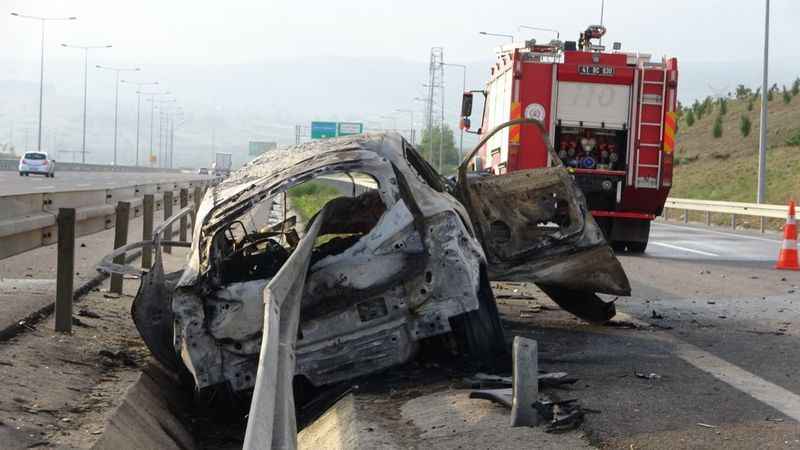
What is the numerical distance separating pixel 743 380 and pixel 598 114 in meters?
11.8

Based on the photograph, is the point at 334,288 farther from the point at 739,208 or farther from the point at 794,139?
the point at 794,139

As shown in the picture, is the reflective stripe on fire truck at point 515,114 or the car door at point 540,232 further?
the reflective stripe on fire truck at point 515,114

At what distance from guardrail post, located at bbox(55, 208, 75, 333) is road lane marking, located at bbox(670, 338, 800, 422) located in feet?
14.3

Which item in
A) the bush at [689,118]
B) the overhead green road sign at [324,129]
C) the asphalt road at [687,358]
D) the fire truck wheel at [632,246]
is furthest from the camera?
the overhead green road sign at [324,129]

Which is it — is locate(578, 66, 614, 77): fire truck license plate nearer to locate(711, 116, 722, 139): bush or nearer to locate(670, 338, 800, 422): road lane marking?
locate(670, 338, 800, 422): road lane marking

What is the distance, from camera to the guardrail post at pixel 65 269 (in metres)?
8.80

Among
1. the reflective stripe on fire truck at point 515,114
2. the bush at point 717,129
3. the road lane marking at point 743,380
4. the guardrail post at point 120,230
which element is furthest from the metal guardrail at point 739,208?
the bush at point 717,129

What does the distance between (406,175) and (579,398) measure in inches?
71.4

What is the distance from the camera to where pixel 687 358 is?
8.60 m

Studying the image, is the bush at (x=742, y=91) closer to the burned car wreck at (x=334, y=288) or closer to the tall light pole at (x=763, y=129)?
the tall light pole at (x=763, y=129)

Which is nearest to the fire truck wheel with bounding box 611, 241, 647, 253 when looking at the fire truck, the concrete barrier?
the fire truck

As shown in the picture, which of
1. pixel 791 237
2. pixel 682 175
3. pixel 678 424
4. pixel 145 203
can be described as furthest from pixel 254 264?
pixel 682 175

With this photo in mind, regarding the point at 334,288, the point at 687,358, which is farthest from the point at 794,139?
the point at 334,288

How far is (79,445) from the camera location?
19.2 feet
